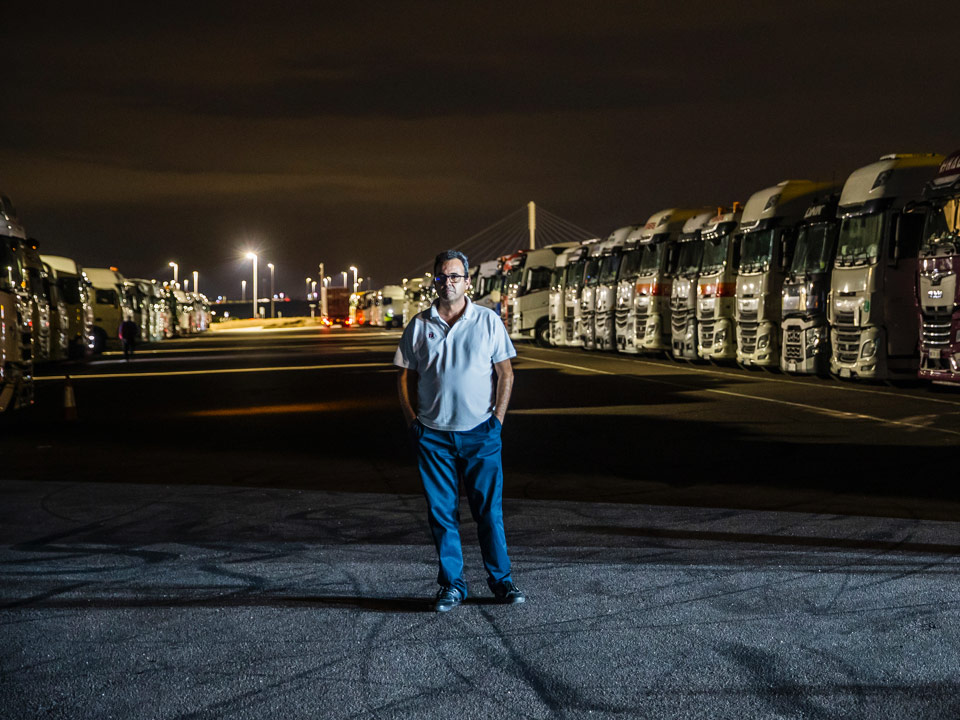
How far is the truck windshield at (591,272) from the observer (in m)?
38.4

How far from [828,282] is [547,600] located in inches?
694

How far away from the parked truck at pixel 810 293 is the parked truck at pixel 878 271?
1.86 feet

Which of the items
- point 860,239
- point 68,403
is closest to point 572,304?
point 860,239

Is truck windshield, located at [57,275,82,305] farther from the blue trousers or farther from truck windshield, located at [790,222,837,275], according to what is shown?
the blue trousers

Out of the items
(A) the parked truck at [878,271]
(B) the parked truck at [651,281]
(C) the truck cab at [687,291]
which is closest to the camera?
(A) the parked truck at [878,271]

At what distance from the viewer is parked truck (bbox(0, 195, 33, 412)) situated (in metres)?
16.0

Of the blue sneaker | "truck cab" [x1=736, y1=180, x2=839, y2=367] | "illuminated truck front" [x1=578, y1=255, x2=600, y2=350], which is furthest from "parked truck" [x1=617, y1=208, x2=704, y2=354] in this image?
the blue sneaker

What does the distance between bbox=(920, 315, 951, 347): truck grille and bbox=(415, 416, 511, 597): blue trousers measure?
13.7m

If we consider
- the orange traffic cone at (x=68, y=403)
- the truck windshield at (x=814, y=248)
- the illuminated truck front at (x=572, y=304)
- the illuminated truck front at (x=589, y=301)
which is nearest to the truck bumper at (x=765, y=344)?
the truck windshield at (x=814, y=248)

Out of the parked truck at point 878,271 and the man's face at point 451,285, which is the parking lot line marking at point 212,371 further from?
the man's face at point 451,285

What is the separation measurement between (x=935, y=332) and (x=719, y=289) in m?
9.37

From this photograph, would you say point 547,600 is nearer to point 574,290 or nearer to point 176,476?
point 176,476

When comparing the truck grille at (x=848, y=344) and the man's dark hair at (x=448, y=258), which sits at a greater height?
the man's dark hair at (x=448, y=258)

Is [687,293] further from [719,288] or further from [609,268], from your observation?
[609,268]
